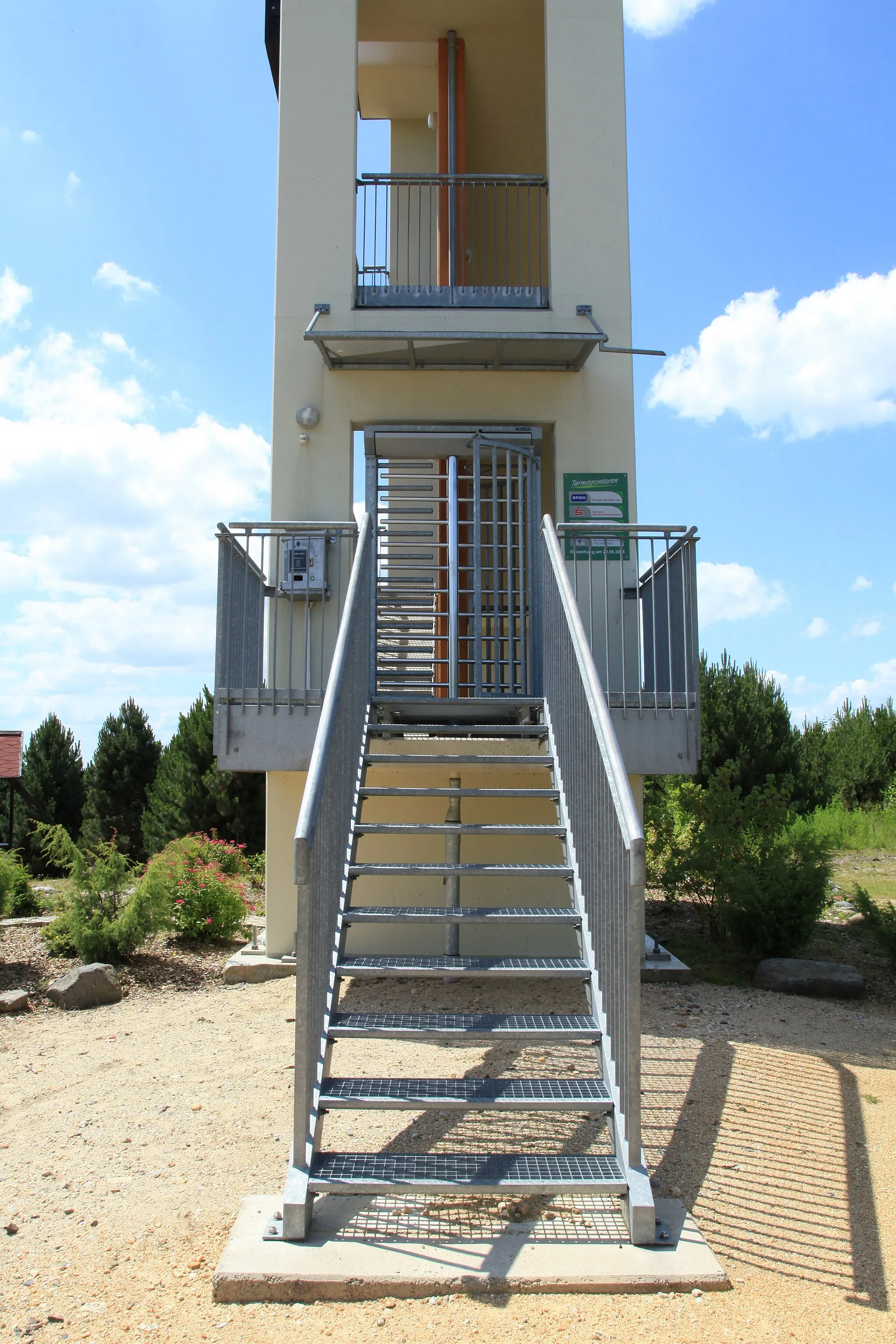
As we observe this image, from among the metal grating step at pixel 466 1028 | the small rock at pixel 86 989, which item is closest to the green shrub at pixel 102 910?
the small rock at pixel 86 989

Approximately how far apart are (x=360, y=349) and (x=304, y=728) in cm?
306

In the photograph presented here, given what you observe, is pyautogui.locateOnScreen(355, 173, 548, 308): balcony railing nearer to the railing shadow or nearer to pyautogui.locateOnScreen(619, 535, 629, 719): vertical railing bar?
pyautogui.locateOnScreen(619, 535, 629, 719): vertical railing bar

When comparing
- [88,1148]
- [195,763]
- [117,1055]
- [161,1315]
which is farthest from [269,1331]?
[195,763]

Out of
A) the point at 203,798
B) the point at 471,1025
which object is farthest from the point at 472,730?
the point at 203,798

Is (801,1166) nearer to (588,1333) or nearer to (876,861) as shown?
(588,1333)

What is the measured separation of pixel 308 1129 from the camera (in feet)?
11.9

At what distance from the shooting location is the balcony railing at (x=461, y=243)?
8133mm

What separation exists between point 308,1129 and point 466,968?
103 centimetres

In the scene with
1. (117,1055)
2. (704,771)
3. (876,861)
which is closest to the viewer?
(117,1055)

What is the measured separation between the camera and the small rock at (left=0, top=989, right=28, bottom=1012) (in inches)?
277

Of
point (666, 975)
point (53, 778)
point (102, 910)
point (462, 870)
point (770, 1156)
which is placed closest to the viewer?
point (770, 1156)

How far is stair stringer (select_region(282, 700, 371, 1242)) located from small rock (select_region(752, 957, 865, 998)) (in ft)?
12.9

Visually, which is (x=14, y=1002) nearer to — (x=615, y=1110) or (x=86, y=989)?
(x=86, y=989)

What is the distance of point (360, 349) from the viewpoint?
7773mm
